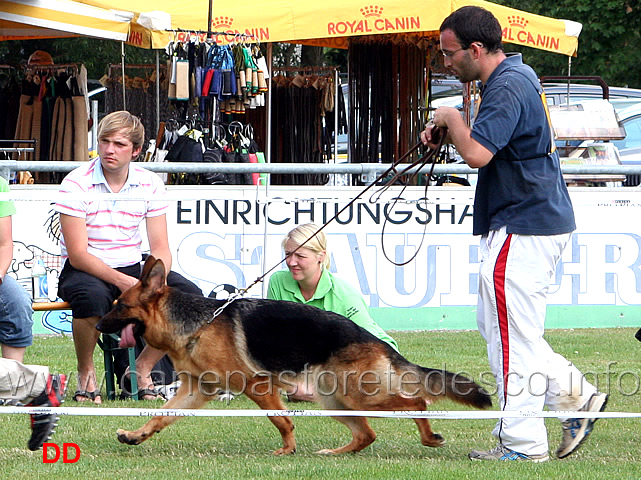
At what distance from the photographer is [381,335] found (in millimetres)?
6129

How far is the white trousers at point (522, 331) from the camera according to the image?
4.62 metres

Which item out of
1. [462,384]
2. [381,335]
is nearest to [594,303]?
[381,335]

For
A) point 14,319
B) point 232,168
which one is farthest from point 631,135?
point 14,319

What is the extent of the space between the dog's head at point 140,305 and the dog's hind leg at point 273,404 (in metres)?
0.62

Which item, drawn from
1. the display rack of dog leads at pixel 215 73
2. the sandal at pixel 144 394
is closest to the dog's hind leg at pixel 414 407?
the sandal at pixel 144 394

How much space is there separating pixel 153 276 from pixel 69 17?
6941mm

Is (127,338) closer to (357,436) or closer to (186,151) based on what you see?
(357,436)

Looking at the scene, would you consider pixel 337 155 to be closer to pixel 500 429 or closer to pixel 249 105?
pixel 249 105

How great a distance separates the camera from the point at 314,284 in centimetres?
617

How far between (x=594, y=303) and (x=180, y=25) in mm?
6265

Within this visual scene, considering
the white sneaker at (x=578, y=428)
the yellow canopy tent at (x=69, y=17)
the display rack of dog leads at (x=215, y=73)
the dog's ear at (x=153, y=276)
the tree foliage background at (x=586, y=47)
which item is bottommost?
the white sneaker at (x=578, y=428)

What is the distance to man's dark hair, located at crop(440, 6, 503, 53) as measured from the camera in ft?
14.8

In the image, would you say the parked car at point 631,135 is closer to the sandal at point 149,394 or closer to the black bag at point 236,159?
the black bag at point 236,159

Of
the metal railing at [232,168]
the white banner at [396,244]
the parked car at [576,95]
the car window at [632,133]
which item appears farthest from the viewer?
the parked car at [576,95]
